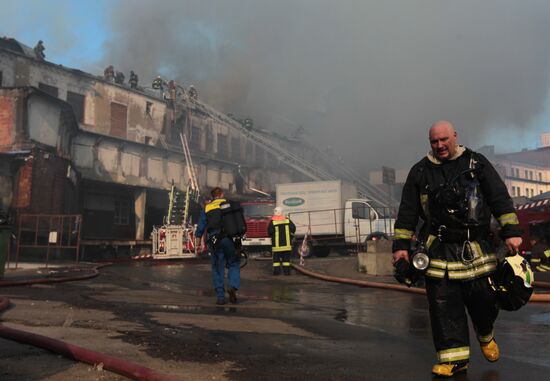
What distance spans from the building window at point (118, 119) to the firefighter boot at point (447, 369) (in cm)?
2600

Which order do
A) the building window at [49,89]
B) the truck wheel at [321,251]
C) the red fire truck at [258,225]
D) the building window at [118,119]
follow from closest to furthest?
the truck wheel at [321,251] → the red fire truck at [258,225] → the building window at [49,89] → the building window at [118,119]

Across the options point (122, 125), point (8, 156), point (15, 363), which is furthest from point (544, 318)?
point (122, 125)

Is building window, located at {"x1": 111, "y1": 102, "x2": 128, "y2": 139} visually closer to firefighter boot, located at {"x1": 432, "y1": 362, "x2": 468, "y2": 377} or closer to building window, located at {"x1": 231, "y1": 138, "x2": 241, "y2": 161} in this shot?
building window, located at {"x1": 231, "y1": 138, "x2": 241, "y2": 161}

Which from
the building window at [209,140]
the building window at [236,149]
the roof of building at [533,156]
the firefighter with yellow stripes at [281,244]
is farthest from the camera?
the roof of building at [533,156]

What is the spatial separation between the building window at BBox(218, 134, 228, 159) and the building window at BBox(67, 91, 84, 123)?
9721 millimetres

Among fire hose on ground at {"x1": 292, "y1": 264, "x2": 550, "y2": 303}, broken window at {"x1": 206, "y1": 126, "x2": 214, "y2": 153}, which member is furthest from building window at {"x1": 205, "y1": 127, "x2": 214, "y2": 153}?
fire hose on ground at {"x1": 292, "y1": 264, "x2": 550, "y2": 303}

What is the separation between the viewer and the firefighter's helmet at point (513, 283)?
259 cm

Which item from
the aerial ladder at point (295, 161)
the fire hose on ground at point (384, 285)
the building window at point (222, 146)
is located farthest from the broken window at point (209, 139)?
the fire hose on ground at point (384, 285)

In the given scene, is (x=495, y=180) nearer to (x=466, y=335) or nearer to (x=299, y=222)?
(x=466, y=335)

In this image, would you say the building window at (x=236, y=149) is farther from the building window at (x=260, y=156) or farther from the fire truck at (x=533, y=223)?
the fire truck at (x=533, y=223)

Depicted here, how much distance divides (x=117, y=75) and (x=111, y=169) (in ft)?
19.9

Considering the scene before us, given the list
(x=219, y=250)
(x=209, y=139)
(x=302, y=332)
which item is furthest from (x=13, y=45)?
(x=302, y=332)

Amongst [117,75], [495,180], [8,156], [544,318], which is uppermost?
[117,75]

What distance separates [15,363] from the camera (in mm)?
2676
